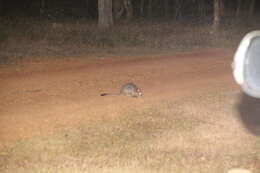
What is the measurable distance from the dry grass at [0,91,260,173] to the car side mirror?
279 centimetres

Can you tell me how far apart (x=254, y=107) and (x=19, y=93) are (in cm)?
454

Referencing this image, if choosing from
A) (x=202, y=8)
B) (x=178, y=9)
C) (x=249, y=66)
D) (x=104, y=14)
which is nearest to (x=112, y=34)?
(x=104, y=14)

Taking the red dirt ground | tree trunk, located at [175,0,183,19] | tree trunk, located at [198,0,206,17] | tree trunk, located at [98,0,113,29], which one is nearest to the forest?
tree trunk, located at [98,0,113,29]

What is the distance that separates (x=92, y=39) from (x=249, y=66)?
1258cm

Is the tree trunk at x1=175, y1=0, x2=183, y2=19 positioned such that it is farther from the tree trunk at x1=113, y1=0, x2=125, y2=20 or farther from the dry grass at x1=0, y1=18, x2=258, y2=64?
the dry grass at x1=0, y1=18, x2=258, y2=64

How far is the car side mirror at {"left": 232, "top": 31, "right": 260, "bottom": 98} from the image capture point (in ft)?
7.85

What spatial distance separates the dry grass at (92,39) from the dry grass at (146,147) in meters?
5.70

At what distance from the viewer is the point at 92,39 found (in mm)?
14742

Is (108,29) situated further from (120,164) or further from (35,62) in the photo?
(120,164)

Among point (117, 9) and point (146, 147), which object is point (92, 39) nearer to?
point (117, 9)

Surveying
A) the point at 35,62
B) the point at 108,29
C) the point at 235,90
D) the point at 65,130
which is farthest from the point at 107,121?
the point at 108,29

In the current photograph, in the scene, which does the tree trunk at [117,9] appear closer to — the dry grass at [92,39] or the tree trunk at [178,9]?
the dry grass at [92,39]

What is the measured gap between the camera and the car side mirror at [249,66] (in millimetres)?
2393

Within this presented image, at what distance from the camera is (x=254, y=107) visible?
776 centimetres
